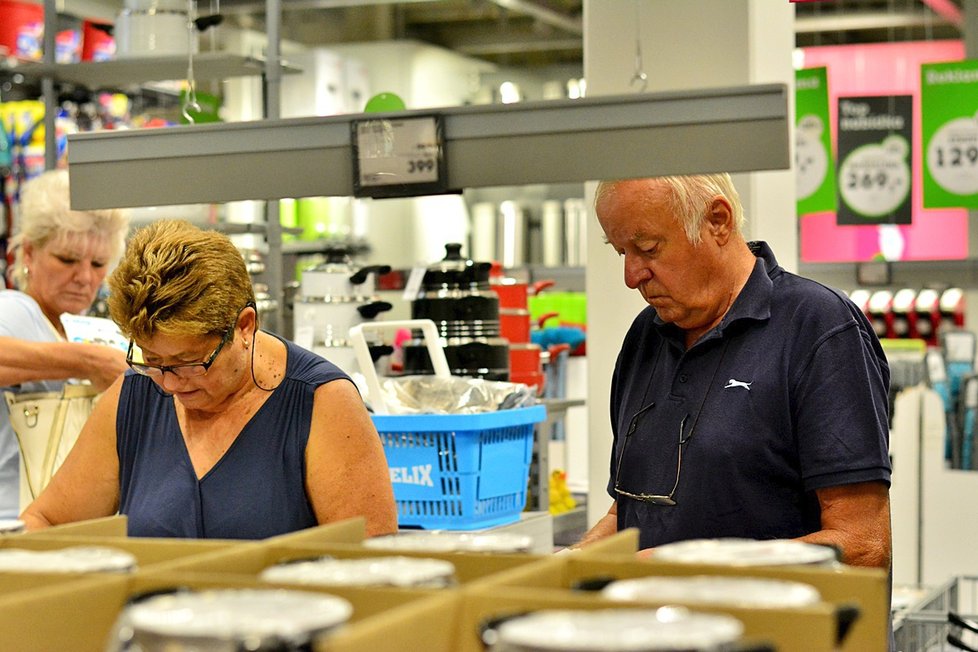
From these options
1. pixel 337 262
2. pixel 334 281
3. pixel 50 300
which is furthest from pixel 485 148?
pixel 337 262

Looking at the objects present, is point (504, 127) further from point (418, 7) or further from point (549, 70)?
point (549, 70)

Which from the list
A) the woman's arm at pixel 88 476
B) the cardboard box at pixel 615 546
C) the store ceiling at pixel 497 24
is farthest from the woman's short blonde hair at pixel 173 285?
the store ceiling at pixel 497 24

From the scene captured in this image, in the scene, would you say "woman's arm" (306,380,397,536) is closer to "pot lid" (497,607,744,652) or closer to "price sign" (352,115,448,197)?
"price sign" (352,115,448,197)

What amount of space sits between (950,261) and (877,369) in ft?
23.8

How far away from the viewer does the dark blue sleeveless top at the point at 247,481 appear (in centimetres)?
254

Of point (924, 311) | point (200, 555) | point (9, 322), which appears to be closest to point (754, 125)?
point (200, 555)

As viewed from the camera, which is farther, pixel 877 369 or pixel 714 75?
pixel 714 75

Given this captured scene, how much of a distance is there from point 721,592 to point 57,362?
104 inches

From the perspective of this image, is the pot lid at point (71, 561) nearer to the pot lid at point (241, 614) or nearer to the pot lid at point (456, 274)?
the pot lid at point (241, 614)

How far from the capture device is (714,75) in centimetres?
393

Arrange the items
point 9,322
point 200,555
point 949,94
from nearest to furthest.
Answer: point 200,555, point 9,322, point 949,94

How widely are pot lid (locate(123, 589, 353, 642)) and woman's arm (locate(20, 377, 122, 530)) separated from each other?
1.42 m

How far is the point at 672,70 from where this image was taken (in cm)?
397

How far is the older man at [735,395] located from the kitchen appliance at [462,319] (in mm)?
1231
